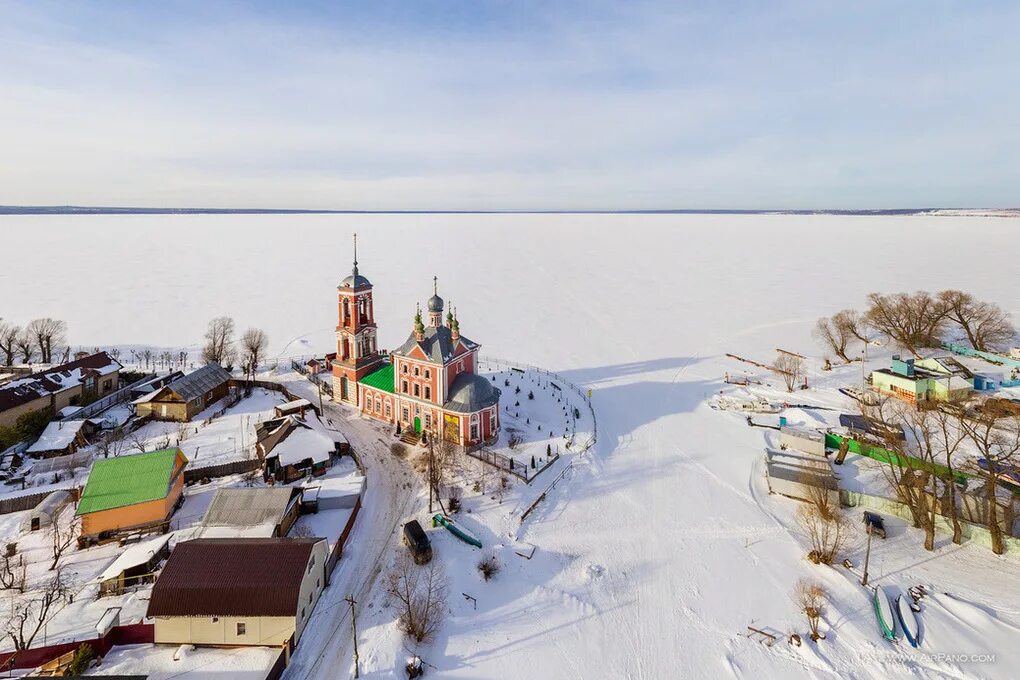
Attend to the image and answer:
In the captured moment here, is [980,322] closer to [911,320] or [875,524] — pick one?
[911,320]

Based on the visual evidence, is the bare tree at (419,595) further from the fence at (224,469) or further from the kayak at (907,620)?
the kayak at (907,620)

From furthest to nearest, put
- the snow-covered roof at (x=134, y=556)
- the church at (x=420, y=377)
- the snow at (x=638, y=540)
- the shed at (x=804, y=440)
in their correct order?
the church at (x=420, y=377) → the shed at (x=804, y=440) → the snow-covered roof at (x=134, y=556) → the snow at (x=638, y=540)

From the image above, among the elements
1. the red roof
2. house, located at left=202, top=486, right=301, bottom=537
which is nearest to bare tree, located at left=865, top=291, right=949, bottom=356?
house, located at left=202, top=486, right=301, bottom=537

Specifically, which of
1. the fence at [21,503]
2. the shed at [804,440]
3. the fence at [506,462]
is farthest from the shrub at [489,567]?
the fence at [21,503]

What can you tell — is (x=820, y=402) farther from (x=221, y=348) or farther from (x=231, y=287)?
(x=231, y=287)

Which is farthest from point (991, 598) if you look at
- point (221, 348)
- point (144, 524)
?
point (221, 348)

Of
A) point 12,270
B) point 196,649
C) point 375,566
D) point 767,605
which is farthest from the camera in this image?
point 12,270
